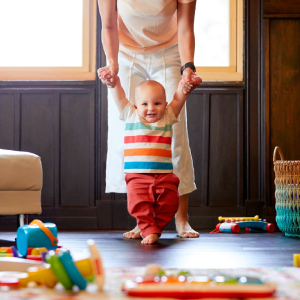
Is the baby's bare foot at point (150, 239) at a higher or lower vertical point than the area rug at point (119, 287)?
lower

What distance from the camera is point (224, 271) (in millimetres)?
1063

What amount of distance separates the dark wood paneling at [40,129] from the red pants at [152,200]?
1057mm

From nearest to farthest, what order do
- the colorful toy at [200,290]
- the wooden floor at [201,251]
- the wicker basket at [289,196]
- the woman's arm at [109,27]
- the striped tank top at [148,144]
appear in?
1. the colorful toy at [200,290]
2. the wooden floor at [201,251]
3. the striped tank top at [148,144]
4. the woman's arm at [109,27]
5. the wicker basket at [289,196]

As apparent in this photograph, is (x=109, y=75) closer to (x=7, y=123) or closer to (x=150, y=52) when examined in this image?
(x=150, y=52)

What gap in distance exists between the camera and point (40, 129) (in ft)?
9.04

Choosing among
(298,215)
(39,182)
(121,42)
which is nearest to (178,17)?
(121,42)

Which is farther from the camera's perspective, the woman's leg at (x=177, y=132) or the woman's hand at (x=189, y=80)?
the woman's leg at (x=177, y=132)

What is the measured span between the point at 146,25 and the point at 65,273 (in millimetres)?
1391

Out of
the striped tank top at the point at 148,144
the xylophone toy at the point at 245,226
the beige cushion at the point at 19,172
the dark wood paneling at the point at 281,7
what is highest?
the dark wood paneling at the point at 281,7

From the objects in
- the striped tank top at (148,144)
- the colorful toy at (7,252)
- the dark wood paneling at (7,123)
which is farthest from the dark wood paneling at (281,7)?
the colorful toy at (7,252)

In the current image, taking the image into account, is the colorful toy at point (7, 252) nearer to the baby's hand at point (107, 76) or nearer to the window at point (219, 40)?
the baby's hand at point (107, 76)

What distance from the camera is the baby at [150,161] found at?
1783 millimetres

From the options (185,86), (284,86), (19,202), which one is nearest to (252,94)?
(284,86)

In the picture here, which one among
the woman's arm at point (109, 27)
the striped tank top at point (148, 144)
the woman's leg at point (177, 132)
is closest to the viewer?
the striped tank top at point (148, 144)
